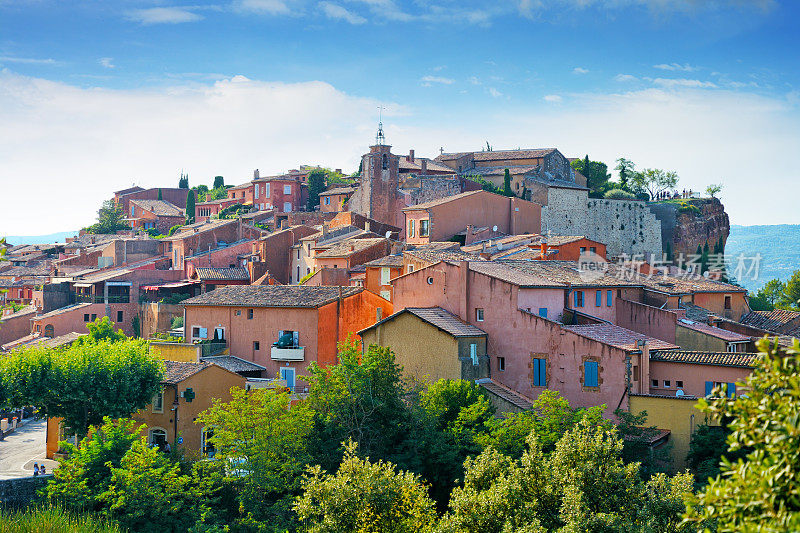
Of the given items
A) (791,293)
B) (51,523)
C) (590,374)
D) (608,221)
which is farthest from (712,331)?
(608,221)

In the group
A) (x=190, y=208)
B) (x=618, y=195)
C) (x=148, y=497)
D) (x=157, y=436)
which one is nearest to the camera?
(x=148, y=497)

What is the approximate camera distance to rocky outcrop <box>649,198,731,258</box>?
70.3 metres

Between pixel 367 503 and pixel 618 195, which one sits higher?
pixel 618 195

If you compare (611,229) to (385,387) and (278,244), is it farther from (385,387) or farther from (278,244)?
(385,387)

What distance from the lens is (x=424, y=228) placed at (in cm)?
5138

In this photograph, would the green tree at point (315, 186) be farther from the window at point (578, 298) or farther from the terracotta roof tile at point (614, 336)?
the terracotta roof tile at point (614, 336)

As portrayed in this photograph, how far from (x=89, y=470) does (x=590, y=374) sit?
1695 centimetres

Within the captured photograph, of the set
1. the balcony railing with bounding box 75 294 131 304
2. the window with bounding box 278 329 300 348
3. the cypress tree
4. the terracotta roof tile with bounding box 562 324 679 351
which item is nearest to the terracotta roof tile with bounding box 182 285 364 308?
the window with bounding box 278 329 300 348

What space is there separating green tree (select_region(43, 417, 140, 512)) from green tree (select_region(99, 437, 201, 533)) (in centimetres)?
42

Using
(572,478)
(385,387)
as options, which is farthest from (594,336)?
(572,478)

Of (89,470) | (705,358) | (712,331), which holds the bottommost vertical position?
(89,470)

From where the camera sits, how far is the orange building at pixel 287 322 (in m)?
36.8

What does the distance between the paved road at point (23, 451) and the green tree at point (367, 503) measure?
14889mm

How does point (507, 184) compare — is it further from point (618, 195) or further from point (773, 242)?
point (773, 242)
